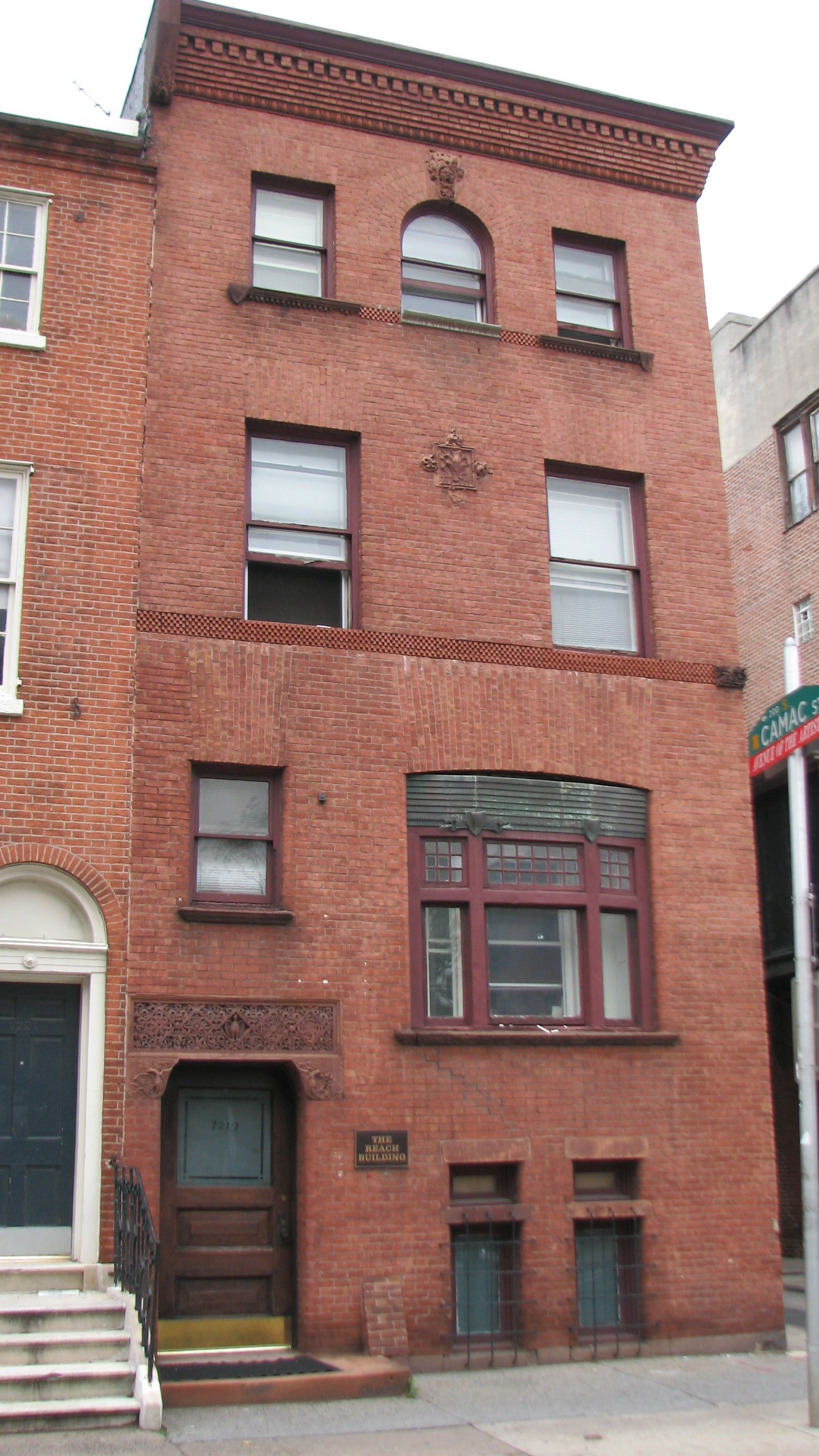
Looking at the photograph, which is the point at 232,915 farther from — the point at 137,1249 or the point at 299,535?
the point at 299,535

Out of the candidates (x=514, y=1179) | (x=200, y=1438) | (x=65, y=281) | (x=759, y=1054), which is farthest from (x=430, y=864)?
(x=65, y=281)

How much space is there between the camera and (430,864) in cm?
1380

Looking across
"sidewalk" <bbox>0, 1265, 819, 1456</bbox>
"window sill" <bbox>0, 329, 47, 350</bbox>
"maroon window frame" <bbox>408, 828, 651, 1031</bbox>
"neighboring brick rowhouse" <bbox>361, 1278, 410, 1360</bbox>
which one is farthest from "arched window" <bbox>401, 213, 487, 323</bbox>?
"sidewalk" <bbox>0, 1265, 819, 1456</bbox>

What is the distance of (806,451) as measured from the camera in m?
25.4

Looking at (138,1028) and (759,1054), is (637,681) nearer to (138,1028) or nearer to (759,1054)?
(759,1054)

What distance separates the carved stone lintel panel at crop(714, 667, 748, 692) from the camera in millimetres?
15312

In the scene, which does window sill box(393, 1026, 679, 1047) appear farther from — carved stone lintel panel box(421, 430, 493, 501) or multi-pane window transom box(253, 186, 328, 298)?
multi-pane window transom box(253, 186, 328, 298)

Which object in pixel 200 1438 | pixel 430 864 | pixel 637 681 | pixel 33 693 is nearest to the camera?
pixel 200 1438

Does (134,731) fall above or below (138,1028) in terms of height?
above

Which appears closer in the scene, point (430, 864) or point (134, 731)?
point (134, 731)

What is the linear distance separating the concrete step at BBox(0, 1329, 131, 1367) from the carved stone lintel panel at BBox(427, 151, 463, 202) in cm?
1208

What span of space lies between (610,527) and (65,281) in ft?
20.9

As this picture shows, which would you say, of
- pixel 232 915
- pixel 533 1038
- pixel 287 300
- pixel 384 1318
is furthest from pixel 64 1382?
pixel 287 300

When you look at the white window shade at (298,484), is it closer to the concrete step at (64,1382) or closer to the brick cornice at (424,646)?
the brick cornice at (424,646)
